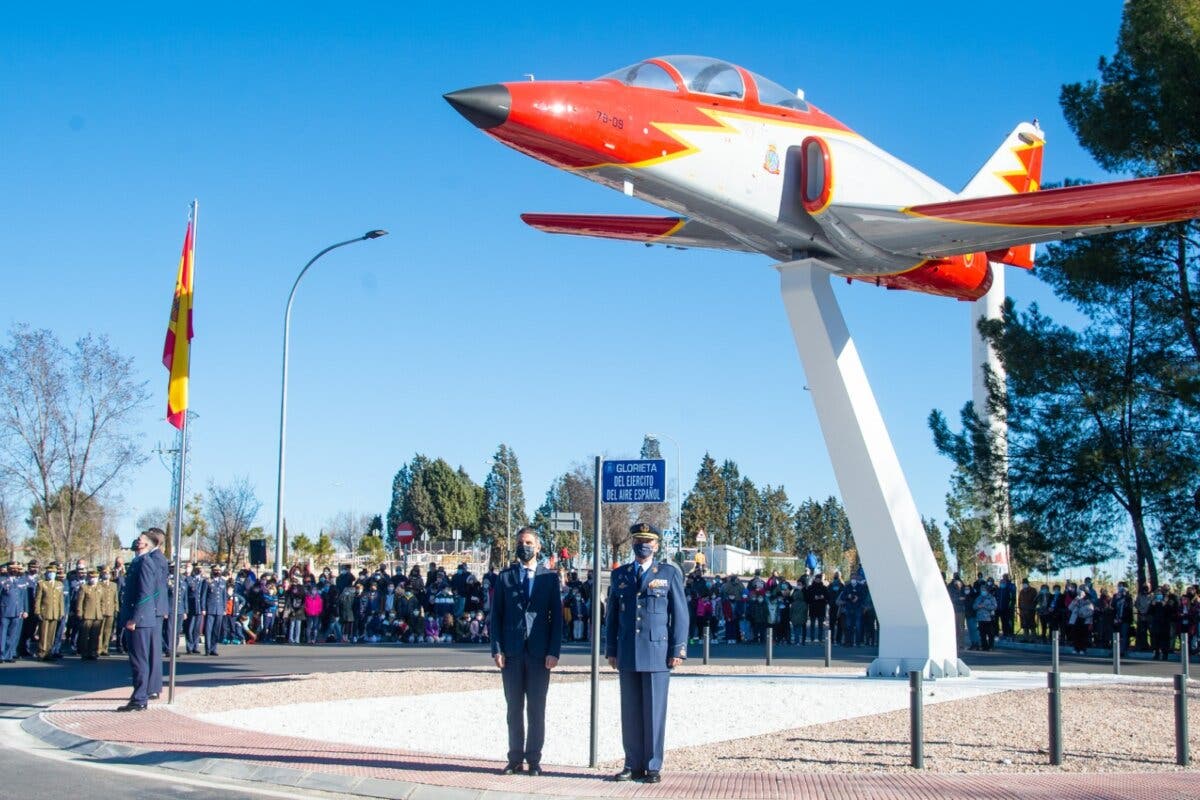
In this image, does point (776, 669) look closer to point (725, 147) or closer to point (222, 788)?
point (725, 147)

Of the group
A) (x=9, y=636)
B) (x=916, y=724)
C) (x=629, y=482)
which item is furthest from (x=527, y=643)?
(x=9, y=636)

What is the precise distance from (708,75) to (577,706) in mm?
7494

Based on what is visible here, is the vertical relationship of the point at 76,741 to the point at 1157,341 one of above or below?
below

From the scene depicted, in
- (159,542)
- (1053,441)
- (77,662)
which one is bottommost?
(77,662)

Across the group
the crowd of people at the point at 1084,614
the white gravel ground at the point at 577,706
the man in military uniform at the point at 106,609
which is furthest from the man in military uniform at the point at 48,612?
the crowd of people at the point at 1084,614

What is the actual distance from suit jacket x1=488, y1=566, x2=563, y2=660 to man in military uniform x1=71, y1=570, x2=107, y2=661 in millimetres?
14326

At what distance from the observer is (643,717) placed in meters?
8.88

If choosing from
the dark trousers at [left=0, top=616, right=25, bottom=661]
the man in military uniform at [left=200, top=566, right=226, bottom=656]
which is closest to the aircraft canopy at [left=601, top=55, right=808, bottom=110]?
the man in military uniform at [left=200, top=566, right=226, bottom=656]

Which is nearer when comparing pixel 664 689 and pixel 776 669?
pixel 664 689

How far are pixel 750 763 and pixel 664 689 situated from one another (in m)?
1.32

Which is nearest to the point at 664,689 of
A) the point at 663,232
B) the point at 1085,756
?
the point at 1085,756

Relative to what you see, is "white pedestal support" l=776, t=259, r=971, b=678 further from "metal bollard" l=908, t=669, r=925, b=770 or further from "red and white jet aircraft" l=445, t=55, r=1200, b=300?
"metal bollard" l=908, t=669, r=925, b=770

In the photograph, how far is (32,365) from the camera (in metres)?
34.3

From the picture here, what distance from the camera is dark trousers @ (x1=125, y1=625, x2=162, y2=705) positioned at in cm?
1280
